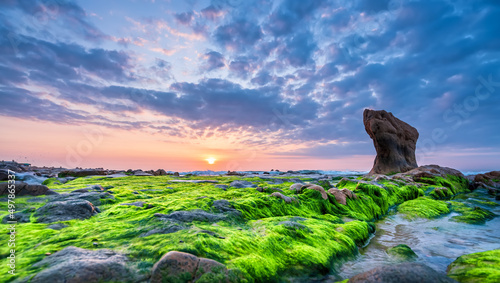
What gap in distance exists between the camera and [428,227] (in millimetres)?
6668

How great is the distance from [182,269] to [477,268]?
3974 millimetres

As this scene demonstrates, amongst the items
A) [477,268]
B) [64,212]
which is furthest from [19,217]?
[477,268]

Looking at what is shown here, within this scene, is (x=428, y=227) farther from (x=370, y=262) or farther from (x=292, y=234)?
(x=292, y=234)

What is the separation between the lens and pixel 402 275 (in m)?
2.45

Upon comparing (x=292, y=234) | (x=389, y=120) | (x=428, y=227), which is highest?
(x=389, y=120)

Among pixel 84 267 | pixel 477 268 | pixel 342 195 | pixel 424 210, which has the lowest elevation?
pixel 424 210

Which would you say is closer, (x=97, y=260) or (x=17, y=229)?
(x=97, y=260)

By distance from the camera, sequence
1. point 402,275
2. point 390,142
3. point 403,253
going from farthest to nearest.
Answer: point 390,142 < point 403,253 < point 402,275

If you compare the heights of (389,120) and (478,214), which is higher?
(389,120)

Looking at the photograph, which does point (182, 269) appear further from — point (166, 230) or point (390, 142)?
point (390, 142)

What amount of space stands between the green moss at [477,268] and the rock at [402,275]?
2.58 ft

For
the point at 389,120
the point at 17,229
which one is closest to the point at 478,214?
the point at 17,229

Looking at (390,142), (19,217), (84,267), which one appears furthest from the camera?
(390,142)

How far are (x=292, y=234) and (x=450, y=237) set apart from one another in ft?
14.6
